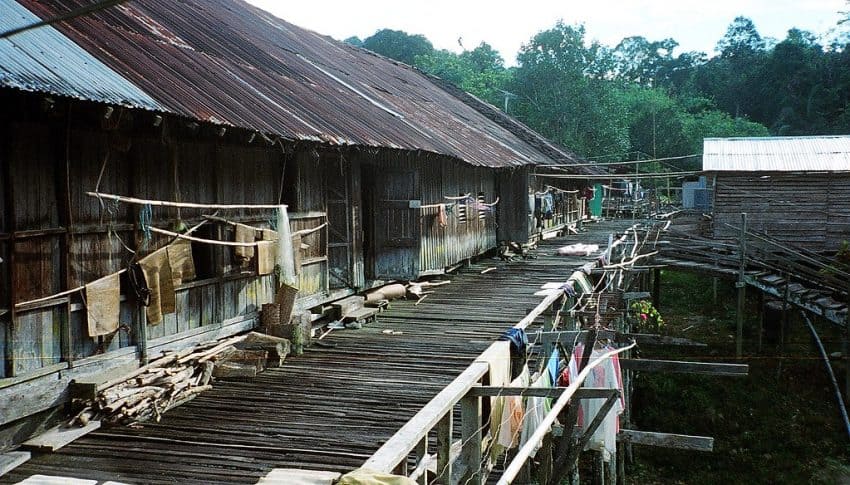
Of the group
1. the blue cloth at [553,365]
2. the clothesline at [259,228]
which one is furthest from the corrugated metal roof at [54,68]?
the blue cloth at [553,365]

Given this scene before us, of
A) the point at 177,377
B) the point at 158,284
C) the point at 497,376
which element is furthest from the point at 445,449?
the point at 158,284

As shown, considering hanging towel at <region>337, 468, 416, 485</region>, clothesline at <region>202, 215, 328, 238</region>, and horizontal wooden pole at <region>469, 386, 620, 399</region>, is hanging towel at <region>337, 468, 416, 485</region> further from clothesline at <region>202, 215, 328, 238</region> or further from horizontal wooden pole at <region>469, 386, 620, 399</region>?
clothesline at <region>202, 215, 328, 238</region>

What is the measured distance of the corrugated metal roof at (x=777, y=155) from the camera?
74.7 ft

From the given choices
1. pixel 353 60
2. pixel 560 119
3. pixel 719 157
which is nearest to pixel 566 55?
pixel 560 119

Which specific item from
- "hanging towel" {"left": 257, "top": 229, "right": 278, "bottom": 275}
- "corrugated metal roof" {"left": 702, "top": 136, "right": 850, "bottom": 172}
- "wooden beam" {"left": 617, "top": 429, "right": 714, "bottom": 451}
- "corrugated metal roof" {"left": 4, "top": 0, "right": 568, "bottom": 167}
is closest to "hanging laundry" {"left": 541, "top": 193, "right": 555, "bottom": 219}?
"corrugated metal roof" {"left": 4, "top": 0, "right": 568, "bottom": 167}

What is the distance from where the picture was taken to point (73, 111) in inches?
259

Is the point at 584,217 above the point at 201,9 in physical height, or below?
below

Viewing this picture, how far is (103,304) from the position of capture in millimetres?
6887

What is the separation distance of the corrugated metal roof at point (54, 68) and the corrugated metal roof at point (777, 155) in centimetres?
2029

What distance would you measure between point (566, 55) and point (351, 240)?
107ft

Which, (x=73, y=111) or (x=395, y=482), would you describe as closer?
(x=395, y=482)

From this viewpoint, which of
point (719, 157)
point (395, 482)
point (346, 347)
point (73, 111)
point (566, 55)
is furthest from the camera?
point (566, 55)

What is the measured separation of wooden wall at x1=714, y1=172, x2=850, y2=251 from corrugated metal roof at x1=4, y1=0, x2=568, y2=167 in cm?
804

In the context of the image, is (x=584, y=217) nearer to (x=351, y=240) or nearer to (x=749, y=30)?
(x=351, y=240)
